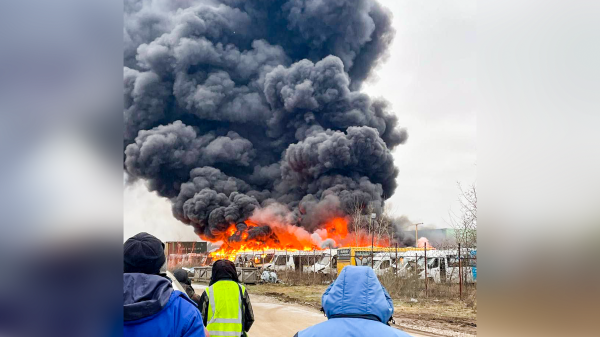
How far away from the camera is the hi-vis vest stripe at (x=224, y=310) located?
475 centimetres

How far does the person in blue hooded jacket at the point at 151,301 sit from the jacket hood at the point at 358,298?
71 cm

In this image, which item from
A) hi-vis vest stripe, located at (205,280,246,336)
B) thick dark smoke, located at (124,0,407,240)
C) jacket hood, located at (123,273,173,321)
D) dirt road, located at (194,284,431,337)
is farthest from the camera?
thick dark smoke, located at (124,0,407,240)

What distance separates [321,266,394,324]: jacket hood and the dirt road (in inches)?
355

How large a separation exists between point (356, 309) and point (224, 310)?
277 centimetres

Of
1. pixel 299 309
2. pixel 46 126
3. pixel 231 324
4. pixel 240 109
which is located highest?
pixel 240 109

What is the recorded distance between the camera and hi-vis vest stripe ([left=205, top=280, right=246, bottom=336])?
4754mm

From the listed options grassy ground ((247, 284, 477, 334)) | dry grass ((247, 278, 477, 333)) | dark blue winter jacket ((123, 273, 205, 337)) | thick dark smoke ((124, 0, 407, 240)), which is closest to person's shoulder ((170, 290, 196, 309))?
dark blue winter jacket ((123, 273, 205, 337))

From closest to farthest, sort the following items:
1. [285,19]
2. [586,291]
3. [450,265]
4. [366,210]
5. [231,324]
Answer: [586,291]
[231,324]
[450,265]
[366,210]
[285,19]

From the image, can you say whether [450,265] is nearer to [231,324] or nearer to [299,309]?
[299,309]

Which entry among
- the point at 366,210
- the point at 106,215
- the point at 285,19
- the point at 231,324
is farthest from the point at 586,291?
the point at 285,19

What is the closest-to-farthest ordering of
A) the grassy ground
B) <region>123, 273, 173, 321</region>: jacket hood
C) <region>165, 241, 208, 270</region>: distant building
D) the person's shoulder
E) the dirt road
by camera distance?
<region>123, 273, 173, 321</region>: jacket hood → the person's shoulder → the dirt road → the grassy ground → <region>165, 241, 208, 270</region>: distant building

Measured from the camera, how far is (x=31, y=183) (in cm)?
92

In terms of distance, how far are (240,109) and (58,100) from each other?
49.5m

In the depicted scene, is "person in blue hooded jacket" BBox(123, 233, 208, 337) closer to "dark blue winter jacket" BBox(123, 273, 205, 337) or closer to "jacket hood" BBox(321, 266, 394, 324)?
"dark blue winter jacket" BBox(123, 273, 205, 337)
